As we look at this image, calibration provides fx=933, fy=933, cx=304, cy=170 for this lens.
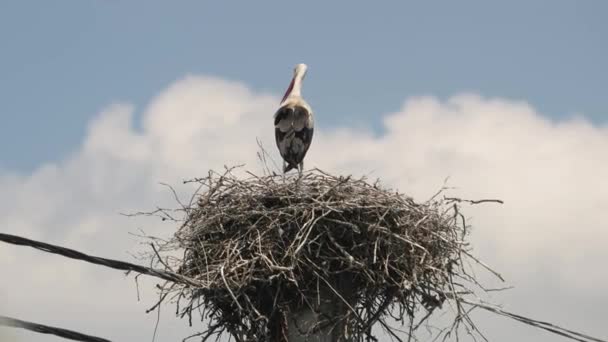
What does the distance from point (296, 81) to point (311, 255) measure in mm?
4496

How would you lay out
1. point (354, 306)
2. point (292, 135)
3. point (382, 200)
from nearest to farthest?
point (354, 306)
point (382, 200)
point (292, 135)

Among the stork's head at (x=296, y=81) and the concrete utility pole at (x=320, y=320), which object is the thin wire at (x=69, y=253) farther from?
the stork's head at (x=296, y=81)

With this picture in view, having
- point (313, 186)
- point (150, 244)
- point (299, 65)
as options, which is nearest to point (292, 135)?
point (299, 65)

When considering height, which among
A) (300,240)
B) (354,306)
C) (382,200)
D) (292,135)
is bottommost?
(354,306)

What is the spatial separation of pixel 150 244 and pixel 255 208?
835 millimetres

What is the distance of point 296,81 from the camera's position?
33.8 ft

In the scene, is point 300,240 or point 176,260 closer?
point 300,240

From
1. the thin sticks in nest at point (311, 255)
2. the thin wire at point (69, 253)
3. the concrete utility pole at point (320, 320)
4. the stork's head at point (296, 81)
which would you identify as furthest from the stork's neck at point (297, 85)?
the thin wire at point (69, 253)

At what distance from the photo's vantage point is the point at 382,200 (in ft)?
21.9

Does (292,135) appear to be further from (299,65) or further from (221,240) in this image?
(221,240)

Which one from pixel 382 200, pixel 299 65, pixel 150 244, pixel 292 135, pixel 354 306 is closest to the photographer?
pixel 354 306

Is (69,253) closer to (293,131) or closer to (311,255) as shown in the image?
(311,255)

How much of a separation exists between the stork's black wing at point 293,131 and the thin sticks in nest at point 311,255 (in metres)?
2.27

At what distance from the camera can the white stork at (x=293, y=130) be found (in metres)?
9.33
